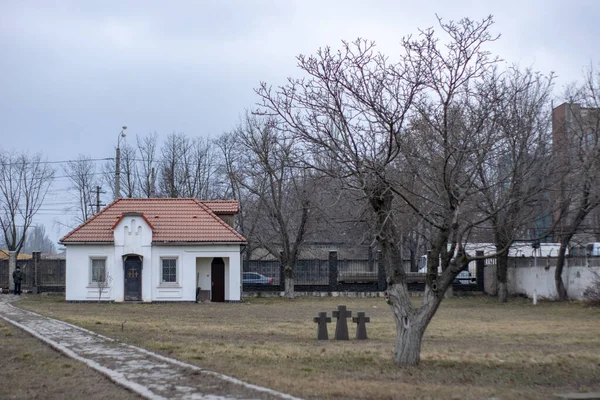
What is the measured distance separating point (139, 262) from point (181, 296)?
2785 mm

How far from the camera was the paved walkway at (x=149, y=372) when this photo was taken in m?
8.80

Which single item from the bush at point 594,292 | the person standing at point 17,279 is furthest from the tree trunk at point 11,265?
the bush at point 594,292

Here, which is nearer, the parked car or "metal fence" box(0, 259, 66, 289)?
"metal fence" box(0, 259, 66, 289)

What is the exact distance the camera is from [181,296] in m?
36.7

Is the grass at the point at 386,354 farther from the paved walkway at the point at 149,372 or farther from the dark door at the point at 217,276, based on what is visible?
the dark door at the point at 217,276

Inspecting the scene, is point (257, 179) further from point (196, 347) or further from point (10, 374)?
point (10, 374)

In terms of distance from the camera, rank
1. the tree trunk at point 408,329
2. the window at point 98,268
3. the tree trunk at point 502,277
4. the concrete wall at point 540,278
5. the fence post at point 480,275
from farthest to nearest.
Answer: the fence post at point 480,275 → the tree trunk at point 502,277 → the window at point 98,268 → the concrete wall at point 540,278 → the tree trunk at point 408,329

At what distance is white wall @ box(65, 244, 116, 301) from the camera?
120 ft

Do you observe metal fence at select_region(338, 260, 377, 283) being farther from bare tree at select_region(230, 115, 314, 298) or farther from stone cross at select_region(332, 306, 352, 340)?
stone cross at select_region(332, 306, 352, 340)

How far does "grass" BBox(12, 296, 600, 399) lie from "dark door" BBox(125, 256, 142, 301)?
12105 mm

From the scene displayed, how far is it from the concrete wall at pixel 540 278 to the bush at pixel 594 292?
0.63m

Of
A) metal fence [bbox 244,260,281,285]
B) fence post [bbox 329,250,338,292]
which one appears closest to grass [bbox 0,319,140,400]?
fence post [bbox 329,250,338,292]

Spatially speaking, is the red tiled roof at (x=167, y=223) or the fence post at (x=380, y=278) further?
the fence post at (x=380, y=278)

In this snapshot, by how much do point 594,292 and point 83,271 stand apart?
80.3 feet
